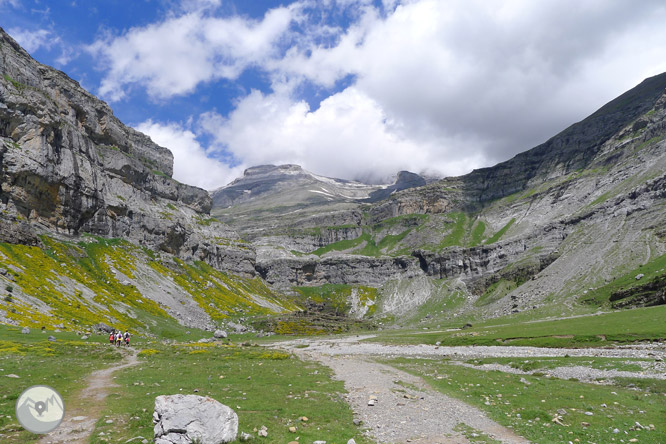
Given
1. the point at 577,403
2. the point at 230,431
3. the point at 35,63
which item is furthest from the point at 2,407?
the point at 35,63

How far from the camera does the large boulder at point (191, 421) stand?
1384cm

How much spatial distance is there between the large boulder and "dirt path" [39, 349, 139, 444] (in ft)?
13.9

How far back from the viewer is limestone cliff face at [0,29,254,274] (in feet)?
400

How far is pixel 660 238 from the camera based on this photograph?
14162cm

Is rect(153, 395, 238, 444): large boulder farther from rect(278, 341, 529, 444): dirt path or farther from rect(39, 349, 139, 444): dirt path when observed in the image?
rect(278, 341, 529, 444): dirt path

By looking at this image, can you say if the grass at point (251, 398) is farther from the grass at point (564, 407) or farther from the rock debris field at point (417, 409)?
the grass at point (564, 407)

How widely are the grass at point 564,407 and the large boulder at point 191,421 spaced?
14477mm

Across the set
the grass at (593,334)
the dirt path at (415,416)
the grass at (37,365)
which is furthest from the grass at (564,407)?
the grass at (593,334)

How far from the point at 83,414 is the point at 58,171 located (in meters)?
153

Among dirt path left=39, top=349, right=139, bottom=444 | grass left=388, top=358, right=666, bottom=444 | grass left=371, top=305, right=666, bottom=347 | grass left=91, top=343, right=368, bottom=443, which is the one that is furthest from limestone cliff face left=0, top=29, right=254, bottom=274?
grass left=371, top=305, right=666, bottom=347

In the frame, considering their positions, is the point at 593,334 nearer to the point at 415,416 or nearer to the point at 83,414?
the point at 415,416

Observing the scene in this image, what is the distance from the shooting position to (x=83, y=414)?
19141 mm

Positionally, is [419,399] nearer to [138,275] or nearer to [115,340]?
[115,340]

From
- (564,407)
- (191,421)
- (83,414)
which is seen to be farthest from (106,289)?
(564,407)
